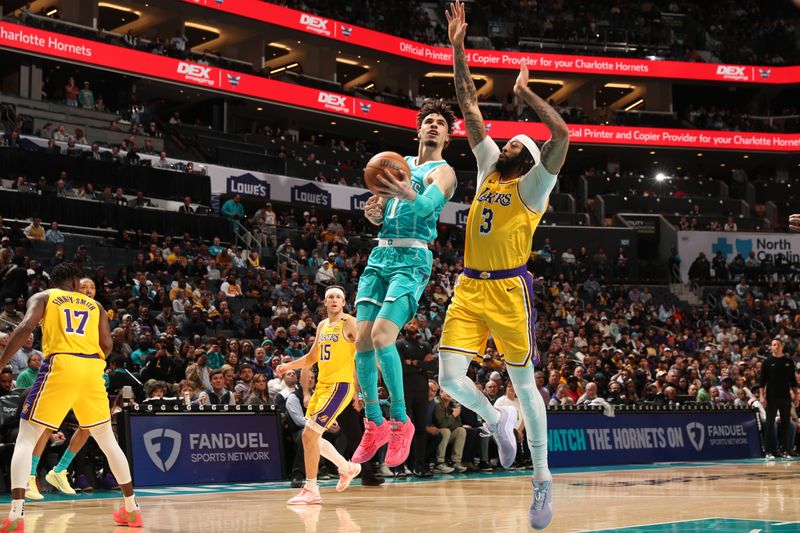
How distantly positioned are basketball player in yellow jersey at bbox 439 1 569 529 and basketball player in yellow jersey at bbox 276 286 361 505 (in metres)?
3.37

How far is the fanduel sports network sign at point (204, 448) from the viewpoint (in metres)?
12.3

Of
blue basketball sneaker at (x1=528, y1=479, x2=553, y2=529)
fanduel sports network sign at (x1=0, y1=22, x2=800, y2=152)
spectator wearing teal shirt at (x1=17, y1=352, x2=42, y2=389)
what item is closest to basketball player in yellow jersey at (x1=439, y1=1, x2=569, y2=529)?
blue basketball sneaker at (x1=528, y1=479, x2=553, y2=529)

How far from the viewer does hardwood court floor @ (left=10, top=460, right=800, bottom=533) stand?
25.0 feet

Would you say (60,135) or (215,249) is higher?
(60,135)

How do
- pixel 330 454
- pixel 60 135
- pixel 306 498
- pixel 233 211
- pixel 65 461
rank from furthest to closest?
pixel 233 211 → pixel 60 135 → pixel 330 454 → pixel 65 461 → pixel 306 498

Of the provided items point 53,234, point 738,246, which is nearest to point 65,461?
point 53,234

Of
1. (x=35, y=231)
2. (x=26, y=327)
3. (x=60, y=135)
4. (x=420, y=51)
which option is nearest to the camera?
(x=26, y=327)

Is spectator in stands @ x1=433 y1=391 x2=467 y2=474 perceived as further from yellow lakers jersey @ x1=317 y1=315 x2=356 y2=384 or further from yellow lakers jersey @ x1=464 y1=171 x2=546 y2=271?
yellow lakers jersey @ x1=464 y1=171 x2=546 y2=271

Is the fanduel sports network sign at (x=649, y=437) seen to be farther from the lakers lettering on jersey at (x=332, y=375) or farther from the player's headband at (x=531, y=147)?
the player's headband at (x=531, y=147)

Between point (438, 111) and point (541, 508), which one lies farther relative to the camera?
point (438, 111)

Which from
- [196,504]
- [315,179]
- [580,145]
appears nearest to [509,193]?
[196,504]

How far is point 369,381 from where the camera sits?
8.09 metres

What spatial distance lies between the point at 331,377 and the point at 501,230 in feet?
13.4

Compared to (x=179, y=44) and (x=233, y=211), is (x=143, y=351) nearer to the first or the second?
(x=233, y=211)
